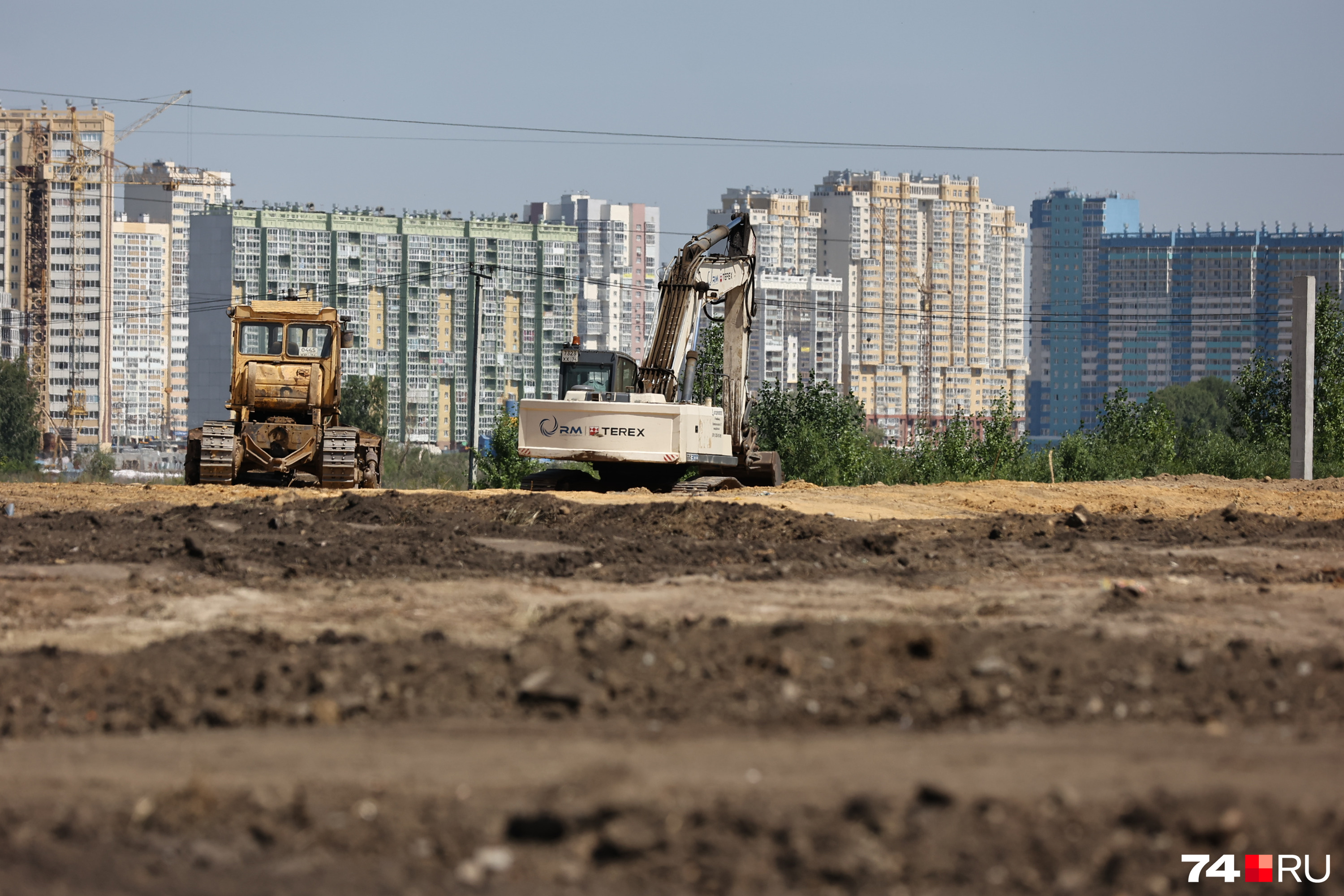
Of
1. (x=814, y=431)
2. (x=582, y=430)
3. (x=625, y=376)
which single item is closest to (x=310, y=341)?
(x=625, y=376)

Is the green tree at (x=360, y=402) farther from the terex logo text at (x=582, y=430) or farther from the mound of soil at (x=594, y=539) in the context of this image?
the mound of soil at (x=594, y=539)

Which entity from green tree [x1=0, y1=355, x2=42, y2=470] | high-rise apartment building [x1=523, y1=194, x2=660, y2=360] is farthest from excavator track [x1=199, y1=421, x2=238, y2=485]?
high-rise apartment building [x1=523, y1=194, x2=660, y2=360]

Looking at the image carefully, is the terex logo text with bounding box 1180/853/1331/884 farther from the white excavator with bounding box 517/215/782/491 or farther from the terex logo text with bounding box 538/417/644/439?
the terex logo text with bounding box 538/417/644/439

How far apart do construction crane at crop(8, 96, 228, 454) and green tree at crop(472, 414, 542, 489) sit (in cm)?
7830

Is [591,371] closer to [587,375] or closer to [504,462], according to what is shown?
[587,375]

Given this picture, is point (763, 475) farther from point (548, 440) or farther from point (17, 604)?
point (17, 604)

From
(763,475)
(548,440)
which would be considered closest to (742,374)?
(763,475)

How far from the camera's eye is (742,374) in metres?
24.7

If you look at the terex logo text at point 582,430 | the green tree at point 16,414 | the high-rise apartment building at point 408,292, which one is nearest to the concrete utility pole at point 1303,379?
the terex logo text at point 582,430

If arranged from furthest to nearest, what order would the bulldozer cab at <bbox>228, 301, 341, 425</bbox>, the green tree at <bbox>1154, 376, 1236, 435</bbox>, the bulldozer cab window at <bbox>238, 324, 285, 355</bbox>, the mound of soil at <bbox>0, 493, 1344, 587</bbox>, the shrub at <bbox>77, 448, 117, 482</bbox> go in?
the green tree at <bbox>1154, 376, 1236, 435</bbox>
the shrub at <bbox>77, 448, 117, 482</bbox>
the bulldozer cab window at <bbox>238, 324, 285, 355</bbox>
the bulldozer cab at <bbox>228, 301, 341, 425</bbox>
the mound of soil at <bbox>0, 493, 1344, 587</bbox>

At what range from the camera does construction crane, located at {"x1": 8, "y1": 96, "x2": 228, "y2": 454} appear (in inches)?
4422

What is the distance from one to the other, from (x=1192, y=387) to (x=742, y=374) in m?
99.3

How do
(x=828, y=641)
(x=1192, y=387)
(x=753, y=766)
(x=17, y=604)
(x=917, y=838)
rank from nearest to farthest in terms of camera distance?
(x=917, y=838) → (x=753, y=766) → (x=828, y=641) → (x=17, y=604) → (x=1192, y=387)

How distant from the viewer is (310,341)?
25656 mm
